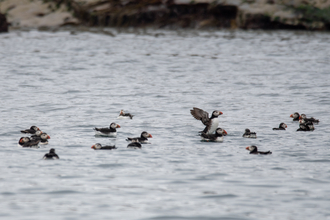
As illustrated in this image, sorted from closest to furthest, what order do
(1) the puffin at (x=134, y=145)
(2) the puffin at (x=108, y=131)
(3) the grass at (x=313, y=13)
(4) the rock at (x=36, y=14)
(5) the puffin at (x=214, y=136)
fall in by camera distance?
(1) the puffin at (x=134, y=145)
(5) the puffin at (x=214, y=136)
(2) the puffin at (x=108, y=131)
(3) the grass at (x=313, y=13)
(4) the rock at (x=36, y=14)

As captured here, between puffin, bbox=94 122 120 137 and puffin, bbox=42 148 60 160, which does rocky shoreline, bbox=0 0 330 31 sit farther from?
puffin, bbox=42 148 60 160

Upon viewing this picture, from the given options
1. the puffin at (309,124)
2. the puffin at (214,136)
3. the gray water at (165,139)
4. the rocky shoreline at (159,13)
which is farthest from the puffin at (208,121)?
the rocky shoreline at (159,13)

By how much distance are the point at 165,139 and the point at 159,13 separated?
182 ft

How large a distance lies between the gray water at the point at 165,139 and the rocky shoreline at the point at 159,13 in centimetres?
2146

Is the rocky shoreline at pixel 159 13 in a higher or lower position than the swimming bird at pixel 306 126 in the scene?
higher

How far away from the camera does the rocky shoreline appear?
6419 centimetres

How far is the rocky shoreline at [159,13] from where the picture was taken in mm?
64188

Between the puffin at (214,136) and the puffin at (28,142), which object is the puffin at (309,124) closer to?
the puffin at (214,136)

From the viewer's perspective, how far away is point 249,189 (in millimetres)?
12250

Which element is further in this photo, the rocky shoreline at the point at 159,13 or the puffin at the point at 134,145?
the rocky shoreline at the point at 159,13

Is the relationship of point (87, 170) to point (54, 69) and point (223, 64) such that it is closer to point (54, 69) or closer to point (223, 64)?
point (54, 69)

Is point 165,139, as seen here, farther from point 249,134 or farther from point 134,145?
point 249,134

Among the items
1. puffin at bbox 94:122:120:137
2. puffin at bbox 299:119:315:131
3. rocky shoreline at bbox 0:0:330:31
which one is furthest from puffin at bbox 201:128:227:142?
rocky shoreline at bbox 0:0:330:31

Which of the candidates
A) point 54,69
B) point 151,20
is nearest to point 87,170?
point 54,69
